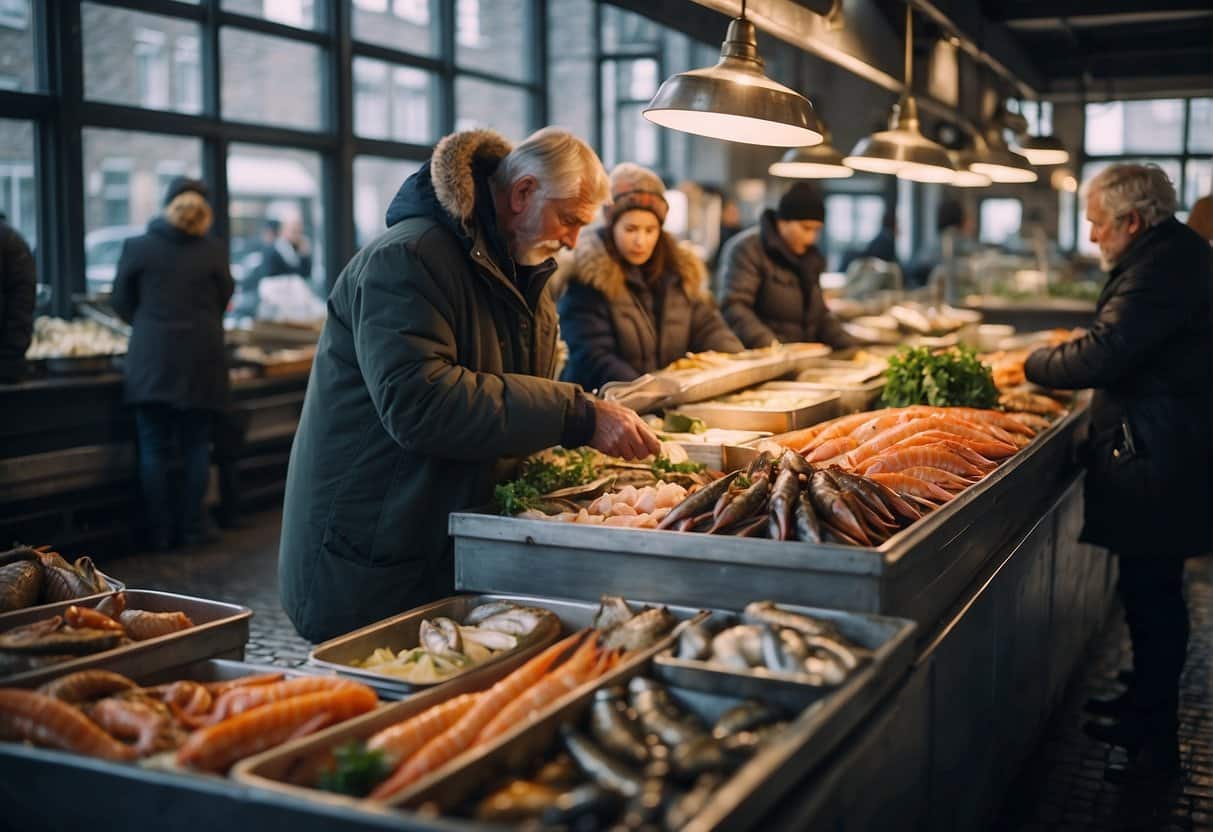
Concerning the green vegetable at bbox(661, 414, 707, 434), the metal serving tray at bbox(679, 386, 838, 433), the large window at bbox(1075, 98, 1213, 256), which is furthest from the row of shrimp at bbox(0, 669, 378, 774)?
the large window at bbox(1075, 98, 1213, 256)

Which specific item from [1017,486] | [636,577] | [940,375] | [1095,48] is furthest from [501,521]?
[1095,48]

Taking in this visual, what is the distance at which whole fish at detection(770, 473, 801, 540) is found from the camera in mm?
2883

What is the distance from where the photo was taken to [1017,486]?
4121mm

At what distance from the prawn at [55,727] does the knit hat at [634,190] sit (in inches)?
149

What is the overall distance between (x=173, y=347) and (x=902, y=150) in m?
4.38

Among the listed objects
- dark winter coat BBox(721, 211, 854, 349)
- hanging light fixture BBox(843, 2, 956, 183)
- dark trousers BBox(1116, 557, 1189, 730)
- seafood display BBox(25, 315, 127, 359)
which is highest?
hanging light fixture BBox(843, 2, 956, 183)

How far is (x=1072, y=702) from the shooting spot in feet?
17.2

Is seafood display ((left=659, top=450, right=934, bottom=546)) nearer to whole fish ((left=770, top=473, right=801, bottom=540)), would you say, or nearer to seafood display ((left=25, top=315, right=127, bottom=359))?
whole fish ((left=770, top=473, right=801, bottom=540))

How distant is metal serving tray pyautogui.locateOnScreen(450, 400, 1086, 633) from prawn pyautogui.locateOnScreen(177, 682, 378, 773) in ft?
2.39

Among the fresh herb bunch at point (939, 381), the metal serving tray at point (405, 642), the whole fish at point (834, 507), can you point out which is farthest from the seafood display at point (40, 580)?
the fresh herb bunch at point (939, 381)

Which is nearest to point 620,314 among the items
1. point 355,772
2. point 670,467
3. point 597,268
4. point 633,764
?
point 597,268

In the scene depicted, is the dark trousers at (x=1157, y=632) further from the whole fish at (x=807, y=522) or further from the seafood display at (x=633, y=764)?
the seafood display at (x=633, y=764)

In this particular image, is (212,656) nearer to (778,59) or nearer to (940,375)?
(940,375)

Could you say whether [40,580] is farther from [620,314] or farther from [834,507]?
[620,314]
